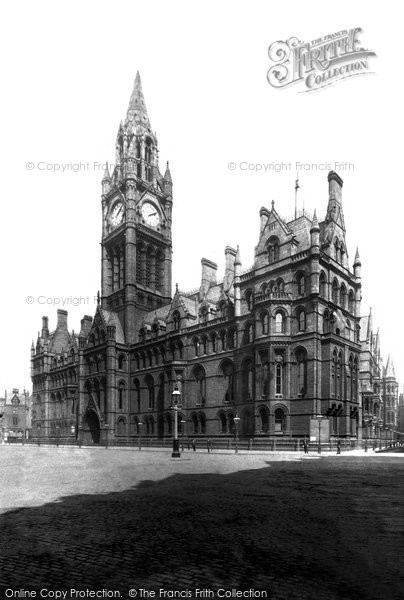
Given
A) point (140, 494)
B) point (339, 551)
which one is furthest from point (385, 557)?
point (140, 494)

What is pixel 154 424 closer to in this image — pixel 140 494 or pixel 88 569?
pixel 140 494

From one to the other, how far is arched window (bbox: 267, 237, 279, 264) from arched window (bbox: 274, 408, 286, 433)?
14.2 m

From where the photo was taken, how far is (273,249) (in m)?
45.6

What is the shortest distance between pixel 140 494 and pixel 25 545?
6109 millimetres

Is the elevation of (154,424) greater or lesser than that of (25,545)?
lesser

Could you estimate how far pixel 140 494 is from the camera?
1388 centimetres

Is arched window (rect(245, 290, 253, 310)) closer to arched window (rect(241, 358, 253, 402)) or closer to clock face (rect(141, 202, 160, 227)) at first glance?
arched window (rect(241, 358, 253, 402))

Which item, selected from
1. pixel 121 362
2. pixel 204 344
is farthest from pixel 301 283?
pixel 121 362

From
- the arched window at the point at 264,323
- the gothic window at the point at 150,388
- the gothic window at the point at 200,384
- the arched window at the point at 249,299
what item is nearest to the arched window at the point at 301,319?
the arched window at the point at 264,323

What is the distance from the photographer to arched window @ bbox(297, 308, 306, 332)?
136ft

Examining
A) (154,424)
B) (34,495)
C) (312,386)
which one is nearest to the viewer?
(34,495)

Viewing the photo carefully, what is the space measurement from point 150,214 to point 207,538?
61.9 metres

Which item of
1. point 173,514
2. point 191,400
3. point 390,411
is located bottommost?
point 390,411

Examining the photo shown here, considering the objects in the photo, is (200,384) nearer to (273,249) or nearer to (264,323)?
(264,323)
